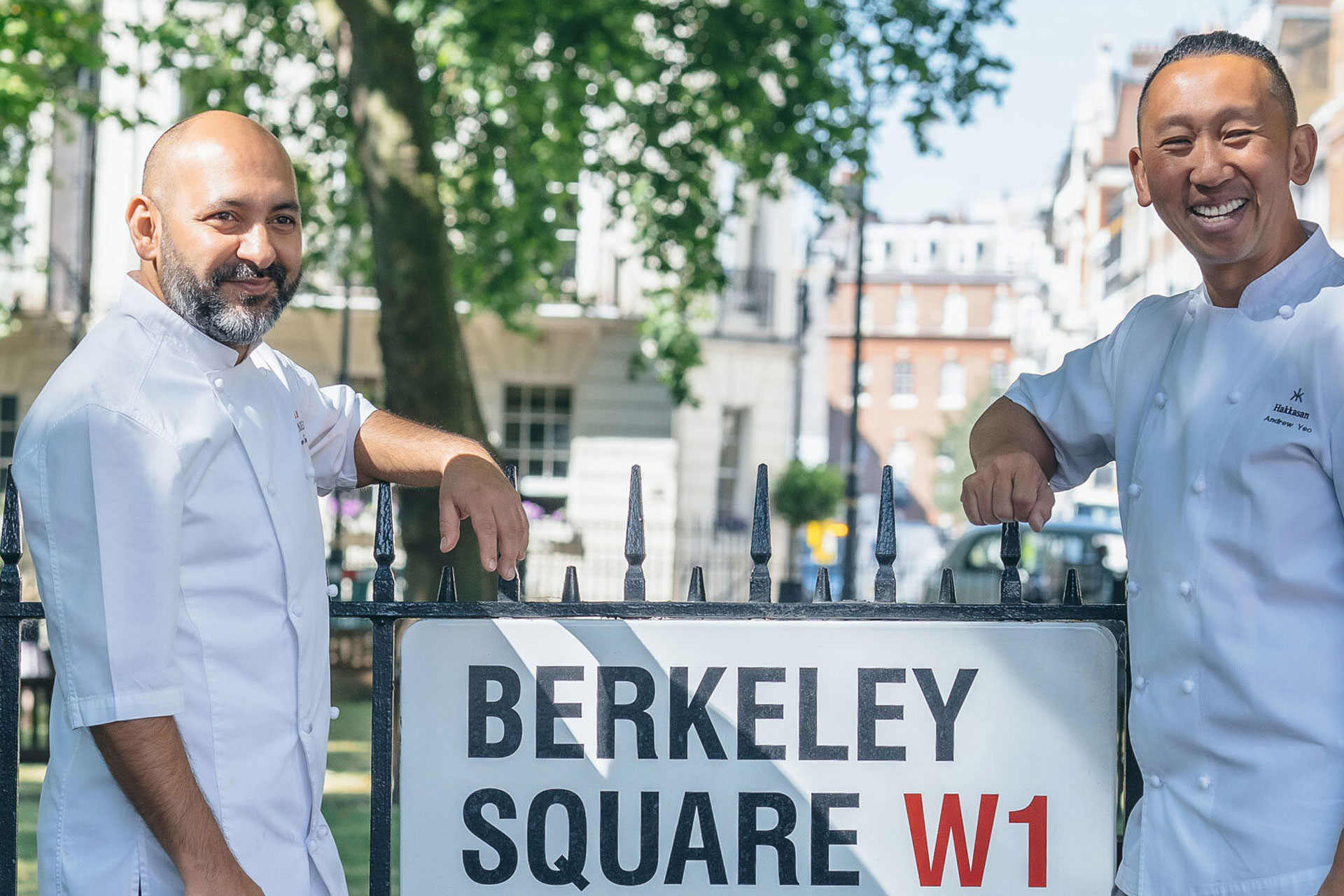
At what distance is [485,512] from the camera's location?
8.74 feet

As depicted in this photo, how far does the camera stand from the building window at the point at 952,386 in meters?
90.6

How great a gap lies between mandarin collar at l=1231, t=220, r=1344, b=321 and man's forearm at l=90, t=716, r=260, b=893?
185 centimetres

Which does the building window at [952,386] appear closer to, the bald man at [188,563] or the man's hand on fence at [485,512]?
the man's hand on fence at [485,512]

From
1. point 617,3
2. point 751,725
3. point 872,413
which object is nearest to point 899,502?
point 872,413

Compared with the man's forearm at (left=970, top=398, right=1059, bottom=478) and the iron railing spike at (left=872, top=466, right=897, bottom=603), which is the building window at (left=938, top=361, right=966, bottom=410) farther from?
the man's forearm at (left=970, top=398, right=1059, bottom=478)

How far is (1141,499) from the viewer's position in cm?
249

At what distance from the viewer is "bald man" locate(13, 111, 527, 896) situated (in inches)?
86.2

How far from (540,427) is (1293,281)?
26.0 metres

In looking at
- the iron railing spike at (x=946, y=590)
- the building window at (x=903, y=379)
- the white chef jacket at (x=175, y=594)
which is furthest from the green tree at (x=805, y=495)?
the building window at (x=903, y=379)

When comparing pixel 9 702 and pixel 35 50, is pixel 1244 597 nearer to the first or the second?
pixel 9 702

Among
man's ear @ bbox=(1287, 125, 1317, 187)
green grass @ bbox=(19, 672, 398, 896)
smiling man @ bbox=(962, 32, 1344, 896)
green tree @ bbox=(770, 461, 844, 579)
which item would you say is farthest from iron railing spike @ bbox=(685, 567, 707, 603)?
green tree @ bbox=(770, 461, 844, 579)

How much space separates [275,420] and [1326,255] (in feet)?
5.84

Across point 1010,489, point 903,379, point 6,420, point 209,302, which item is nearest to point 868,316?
point 903,379

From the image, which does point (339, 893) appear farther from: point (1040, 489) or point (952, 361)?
point (952, 361)
